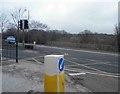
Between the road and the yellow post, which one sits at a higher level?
the yellow post

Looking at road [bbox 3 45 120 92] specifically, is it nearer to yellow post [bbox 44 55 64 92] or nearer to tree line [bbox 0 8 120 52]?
yellow post [bbox 44 55 64 92]

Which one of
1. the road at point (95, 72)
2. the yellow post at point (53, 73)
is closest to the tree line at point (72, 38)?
the road at point (95, 72)

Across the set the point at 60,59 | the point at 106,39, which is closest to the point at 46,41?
the point at 106,39

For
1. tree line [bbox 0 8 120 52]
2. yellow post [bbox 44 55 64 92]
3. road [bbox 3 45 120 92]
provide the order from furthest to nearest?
tree line [bbox 0 8 120 52] → road [bbox 3 45 120 92] → yellow post [bbox 44 55 64 92]

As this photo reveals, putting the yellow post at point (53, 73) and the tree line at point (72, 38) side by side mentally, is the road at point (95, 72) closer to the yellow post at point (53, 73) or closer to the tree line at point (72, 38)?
the yellow post at point (53, 73)

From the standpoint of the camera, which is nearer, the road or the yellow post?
the yellow post

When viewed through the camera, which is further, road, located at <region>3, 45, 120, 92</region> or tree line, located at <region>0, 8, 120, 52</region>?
tree line, located at <region>0, 8, 120, 52</region>

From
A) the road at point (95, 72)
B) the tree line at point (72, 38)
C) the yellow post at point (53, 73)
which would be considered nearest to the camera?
the yellow post at point (53, 73)

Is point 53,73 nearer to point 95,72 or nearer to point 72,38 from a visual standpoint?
point 95,72

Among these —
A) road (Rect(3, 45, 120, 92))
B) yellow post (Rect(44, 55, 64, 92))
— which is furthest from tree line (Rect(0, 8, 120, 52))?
yellow post (Rect(44, 55, 64, 92))

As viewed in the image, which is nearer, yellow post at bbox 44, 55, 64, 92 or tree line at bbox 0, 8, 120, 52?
yellow post at bbox 44, 55, 64, 92

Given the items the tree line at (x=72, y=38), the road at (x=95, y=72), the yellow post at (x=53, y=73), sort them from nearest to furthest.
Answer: the yellow post at (x=53, y=73) < the road at (x=95, y=72) < the tree line at (x=72, y=38)

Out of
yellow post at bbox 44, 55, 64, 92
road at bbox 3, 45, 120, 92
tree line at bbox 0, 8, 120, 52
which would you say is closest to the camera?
yellow post at bbox 44, 55, 64, 92

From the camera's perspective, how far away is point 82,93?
322 inches
